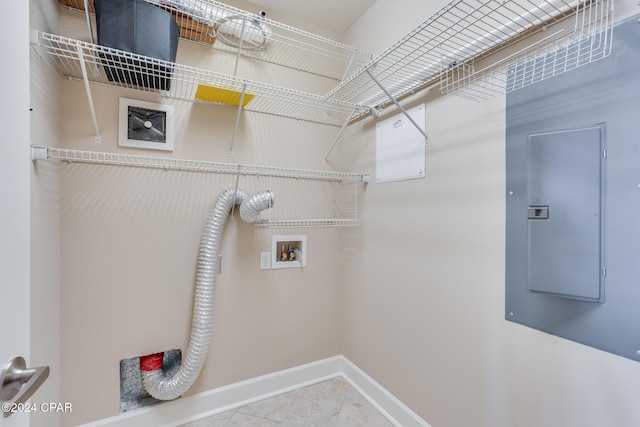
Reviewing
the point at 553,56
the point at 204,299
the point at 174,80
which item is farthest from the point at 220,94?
the point at 553,56

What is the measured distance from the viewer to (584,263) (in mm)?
922

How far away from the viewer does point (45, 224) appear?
1.23 meters

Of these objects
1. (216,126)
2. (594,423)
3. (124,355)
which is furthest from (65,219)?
(594,423)

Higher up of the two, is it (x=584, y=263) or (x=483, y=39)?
(x=483, y=39)

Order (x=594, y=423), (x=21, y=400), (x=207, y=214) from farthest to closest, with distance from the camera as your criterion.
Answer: (x=207, y=214) → (x=594, y=423) → (x=21, y=400)

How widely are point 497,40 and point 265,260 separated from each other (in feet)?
5.62

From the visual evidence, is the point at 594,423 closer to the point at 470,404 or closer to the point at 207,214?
the point at 470,404

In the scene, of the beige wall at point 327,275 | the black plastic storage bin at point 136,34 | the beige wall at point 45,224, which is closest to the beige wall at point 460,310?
the beige wall at point 327,275

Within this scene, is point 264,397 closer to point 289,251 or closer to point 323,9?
point 289,251

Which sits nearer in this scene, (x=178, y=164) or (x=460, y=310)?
(x=460, y=310)

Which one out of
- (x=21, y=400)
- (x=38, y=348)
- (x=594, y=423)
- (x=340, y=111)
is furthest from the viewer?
(x=340, y=111)

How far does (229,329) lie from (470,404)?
140 centimetres

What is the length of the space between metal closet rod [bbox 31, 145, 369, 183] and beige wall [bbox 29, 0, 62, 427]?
6 cm

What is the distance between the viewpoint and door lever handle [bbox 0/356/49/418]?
1.62 ft
